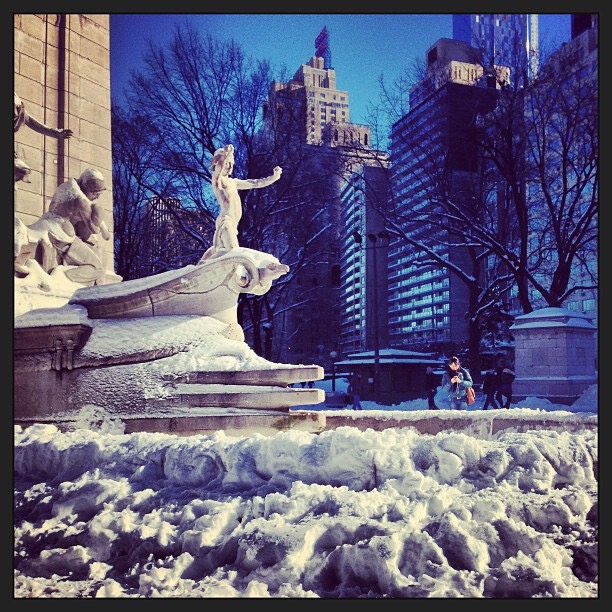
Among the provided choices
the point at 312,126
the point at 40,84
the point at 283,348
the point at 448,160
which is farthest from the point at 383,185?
the point at 40,84

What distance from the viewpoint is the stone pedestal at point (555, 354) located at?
1358 centimetres

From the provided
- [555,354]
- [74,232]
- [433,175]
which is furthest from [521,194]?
[74,232]

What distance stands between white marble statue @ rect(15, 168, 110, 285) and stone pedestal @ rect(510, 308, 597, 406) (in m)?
9.84

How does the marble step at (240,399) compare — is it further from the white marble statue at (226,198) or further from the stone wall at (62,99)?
the white marble statue at (226,198)

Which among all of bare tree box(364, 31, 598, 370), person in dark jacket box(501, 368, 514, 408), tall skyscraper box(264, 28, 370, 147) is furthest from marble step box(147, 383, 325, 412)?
bare tree box(364, 31, 598, 370)

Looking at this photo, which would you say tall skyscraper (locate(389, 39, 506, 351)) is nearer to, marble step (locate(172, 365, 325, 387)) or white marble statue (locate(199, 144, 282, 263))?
white marble statue (locate(199, 144, 282, 263))

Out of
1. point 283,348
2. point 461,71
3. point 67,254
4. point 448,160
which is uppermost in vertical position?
point 461,71

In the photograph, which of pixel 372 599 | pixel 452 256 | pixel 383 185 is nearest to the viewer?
pixel 372 599

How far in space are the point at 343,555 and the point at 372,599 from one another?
0.77 feet

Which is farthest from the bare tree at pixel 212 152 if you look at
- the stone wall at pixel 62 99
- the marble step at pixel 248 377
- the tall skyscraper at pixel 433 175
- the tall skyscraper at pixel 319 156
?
the marble step at pixel 248 377

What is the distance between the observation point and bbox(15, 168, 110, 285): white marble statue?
7.82 metres

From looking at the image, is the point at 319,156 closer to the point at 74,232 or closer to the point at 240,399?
the point at 74,232

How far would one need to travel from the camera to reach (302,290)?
24.3 meters

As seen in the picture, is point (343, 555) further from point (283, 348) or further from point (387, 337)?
point (387, 337)
